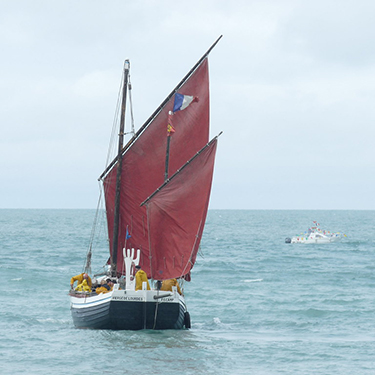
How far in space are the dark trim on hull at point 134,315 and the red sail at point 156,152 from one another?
10.8 ft

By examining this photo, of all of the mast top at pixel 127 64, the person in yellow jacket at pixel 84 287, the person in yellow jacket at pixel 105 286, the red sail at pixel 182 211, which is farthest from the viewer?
the mast top at pixel 127 64

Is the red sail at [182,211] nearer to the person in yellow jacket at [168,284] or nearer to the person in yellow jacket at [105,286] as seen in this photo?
the person in yellow jacket at [168,284]

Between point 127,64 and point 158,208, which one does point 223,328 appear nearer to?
point 158,208

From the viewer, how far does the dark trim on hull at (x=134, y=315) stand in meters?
27.8

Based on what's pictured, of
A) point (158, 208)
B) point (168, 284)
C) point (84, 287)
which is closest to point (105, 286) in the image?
point (84, 287)

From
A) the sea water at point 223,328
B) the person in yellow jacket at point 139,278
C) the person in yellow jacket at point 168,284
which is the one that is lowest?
the sea water at point 223,328

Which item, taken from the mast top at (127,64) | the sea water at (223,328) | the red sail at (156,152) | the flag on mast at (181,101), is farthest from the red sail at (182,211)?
the mast top at (127,64)

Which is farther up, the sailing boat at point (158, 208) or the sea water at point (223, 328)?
the sailing boat at point (158, 208)

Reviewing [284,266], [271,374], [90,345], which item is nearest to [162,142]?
[90,345]

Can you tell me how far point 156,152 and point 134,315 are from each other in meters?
7.71

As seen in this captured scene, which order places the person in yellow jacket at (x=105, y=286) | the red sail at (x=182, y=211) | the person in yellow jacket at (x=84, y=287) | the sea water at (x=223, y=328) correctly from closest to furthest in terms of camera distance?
1. the sea water at (x=223, y=328)
2. the red sail at (x=182, y=211)
3. the person in yellow jacket at (x=105, y=286)
4. the person in yellow jacket at (x=84, y=287)

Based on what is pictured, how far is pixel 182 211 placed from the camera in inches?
1134

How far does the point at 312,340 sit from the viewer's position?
30297 millimetres

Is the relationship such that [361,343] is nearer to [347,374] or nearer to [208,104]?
[347,374]
